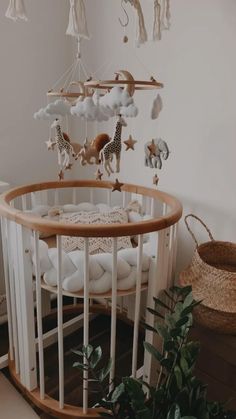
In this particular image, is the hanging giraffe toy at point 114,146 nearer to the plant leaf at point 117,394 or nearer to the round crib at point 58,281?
the round crib at point 58,281

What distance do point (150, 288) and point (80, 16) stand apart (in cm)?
96

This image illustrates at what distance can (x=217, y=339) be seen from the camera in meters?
1.39

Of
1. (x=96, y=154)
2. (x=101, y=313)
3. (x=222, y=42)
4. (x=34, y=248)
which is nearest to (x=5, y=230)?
(x=34, y=248)

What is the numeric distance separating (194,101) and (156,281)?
81 cm

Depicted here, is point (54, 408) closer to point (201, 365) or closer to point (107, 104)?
point (201, 365)

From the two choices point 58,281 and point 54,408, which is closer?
point 58,281

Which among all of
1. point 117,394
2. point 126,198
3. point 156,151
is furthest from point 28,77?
point 117,394

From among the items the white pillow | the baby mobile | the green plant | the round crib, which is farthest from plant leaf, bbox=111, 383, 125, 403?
the baby mobile

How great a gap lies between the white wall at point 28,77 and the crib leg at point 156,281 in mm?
1019

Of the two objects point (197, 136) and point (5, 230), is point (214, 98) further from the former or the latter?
point (5, 230)

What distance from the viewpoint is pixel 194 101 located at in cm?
154

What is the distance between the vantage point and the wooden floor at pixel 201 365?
1.38 m

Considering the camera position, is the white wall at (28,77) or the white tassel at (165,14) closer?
the white tassel at (165,14)

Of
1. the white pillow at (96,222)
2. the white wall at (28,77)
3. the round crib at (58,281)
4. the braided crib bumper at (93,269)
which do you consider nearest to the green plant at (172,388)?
the round crib at (58,281)
